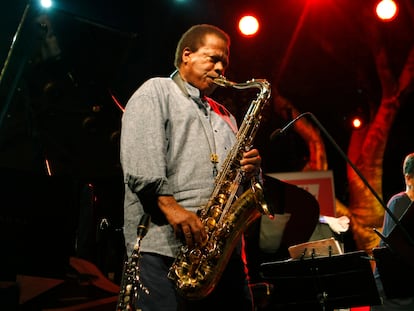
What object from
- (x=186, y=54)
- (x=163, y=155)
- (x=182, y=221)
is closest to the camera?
(x=182, y=221)

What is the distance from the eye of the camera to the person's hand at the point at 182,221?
3100 millimetres

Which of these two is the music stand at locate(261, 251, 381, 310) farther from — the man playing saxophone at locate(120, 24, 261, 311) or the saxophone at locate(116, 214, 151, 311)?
the saxophone at locate(116, 214, 151, 311)

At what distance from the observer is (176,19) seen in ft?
Answer: 37.6

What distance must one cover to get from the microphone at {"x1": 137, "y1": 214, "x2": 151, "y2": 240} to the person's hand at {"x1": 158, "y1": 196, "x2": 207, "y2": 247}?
122 mm

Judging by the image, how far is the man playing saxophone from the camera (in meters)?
3.16

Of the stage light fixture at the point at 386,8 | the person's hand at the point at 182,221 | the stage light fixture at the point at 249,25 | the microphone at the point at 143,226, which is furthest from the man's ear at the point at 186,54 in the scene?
the stage light fixture at the point at 386,8

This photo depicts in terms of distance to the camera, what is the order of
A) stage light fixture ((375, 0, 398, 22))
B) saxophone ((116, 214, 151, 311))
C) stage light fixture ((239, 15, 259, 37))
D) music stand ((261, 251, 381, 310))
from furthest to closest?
stage light fixture ((239, 15, 259, 37)) < stage light fixture ((375, 0, 398, 22)) < music stand ((261, 251, 381, 310)) < saxophone ((116, 214, 151, 311))

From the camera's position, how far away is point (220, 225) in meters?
3.67

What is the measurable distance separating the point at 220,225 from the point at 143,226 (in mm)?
816

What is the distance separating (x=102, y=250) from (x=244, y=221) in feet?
13.9

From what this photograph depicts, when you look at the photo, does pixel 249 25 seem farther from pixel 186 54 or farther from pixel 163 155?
pixel 163 155

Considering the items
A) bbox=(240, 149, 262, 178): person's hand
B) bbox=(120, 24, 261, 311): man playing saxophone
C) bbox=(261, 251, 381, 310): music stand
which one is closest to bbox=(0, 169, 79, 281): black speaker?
bbox=(120, 24, 261, 311): man playing saxophone

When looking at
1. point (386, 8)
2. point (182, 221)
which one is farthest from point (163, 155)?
point (386, 8)

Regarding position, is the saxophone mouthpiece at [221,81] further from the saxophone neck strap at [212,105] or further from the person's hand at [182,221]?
the person's hand at [182,221]
